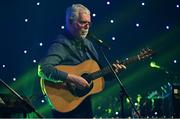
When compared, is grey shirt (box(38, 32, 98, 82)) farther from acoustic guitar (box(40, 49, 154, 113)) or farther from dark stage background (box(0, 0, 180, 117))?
dark stage background (box(0, 0, 180, 117))

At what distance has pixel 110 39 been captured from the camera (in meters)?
8.30

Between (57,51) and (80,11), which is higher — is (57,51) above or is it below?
below

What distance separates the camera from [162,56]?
8.44 metres

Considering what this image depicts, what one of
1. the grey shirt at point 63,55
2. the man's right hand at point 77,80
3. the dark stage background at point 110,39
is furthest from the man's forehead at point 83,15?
the dark stage background at point 110,39

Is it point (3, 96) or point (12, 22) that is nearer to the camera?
point (3, 96)

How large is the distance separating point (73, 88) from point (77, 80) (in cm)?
13

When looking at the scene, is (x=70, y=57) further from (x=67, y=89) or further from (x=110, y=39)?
(x=110, y=39)

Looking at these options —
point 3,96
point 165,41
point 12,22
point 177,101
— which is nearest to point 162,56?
point 165,41

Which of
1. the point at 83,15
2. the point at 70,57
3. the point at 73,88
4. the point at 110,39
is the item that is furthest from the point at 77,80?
the point at 110,39

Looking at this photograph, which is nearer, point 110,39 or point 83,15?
point 83,15

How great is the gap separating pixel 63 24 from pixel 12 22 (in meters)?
0.90

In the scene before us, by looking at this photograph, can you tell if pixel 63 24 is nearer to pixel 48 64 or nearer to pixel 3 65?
pixel 3 65

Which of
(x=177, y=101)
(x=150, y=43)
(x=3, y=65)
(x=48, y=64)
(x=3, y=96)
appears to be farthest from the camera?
(x=150, y=43)

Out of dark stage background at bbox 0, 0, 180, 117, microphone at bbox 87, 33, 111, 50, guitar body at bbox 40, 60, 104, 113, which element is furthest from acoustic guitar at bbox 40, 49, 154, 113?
dark stage background at bbox 0, 0, 180, 117
